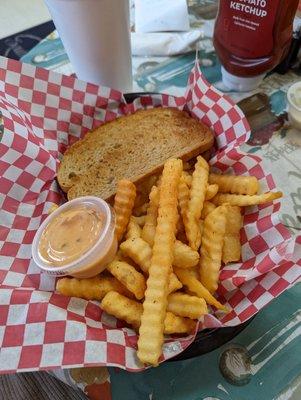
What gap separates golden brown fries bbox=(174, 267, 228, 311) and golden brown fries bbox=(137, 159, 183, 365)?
70mm

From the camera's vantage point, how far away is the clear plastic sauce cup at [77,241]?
2.65 ft

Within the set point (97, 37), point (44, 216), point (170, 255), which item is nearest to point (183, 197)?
point (170, 255)

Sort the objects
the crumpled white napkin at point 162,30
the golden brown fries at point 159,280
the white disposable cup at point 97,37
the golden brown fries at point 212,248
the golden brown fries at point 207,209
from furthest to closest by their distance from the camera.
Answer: the crumpled white napkin at point 162,30, the white disposable cup at point 97,37, the golden brown fries at point 207,209, the golden brown fries at point 212,248, the golden brown fries at point 159,280

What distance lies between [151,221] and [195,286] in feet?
0.59

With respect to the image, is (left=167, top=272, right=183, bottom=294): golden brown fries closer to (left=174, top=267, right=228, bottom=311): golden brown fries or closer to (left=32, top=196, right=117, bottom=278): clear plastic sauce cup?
(left=174, top=267, right=228, bottom=311): golden brown fries

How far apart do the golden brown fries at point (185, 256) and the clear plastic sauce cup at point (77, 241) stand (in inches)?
6.3

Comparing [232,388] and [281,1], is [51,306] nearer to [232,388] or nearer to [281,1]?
[232,388]

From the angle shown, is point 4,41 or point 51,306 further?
point 4,41

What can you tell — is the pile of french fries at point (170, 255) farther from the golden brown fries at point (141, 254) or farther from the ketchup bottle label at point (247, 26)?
the ketchup bottle label at point (247, 26)

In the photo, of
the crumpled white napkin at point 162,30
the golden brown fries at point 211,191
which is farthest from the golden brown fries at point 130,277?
the crumpled white napkin at point 162,30

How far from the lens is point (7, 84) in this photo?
110 centimetres

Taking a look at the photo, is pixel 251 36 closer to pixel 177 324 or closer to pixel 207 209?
pixel 207 209

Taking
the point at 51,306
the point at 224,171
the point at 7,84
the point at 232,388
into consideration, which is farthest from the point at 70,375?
the point at 7,84

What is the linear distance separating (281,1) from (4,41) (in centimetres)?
138
